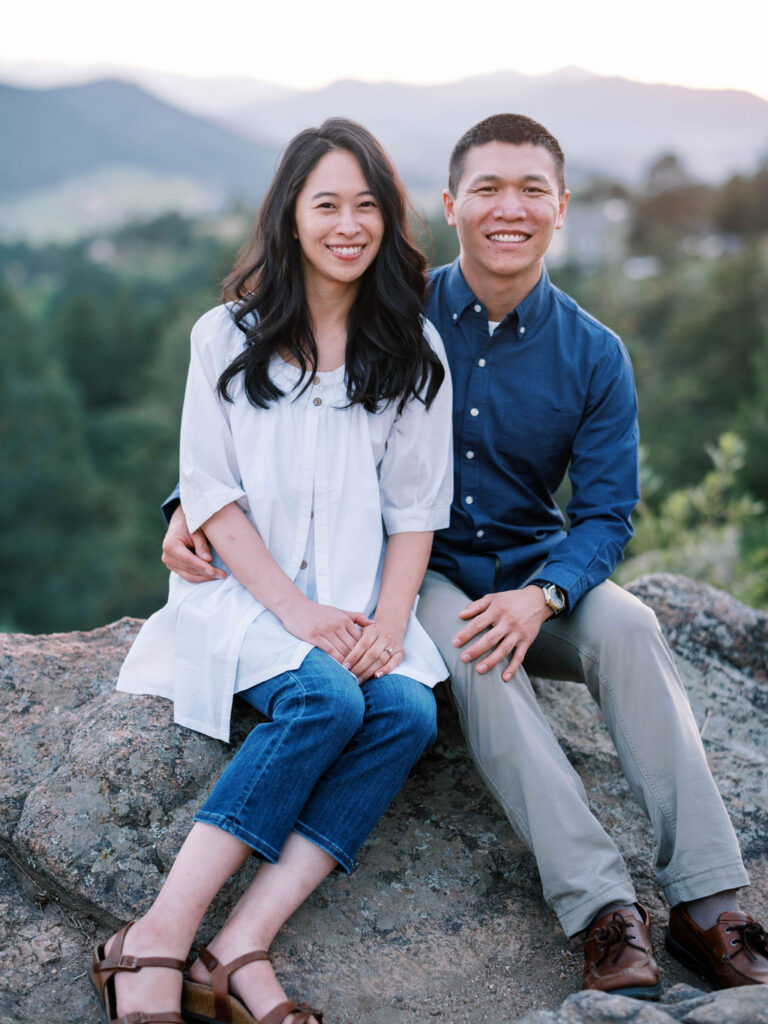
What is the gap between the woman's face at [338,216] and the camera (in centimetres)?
255

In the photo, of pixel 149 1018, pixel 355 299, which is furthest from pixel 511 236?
pixel 149 1018

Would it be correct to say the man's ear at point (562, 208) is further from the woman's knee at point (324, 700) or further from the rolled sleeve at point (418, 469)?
the woman's knee at point (324, 700)

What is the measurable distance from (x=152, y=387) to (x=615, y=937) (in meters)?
33.2

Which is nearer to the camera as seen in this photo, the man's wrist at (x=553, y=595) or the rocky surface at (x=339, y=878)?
the rocky surface at (x=339, y=878)

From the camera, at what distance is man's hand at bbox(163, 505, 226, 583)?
2592 millimetres

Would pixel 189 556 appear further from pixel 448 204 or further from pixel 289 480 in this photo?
pixel 448 204

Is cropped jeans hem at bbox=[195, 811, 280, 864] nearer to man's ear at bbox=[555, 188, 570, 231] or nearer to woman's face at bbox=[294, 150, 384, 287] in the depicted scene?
woman's face at bbox=[294, 150, 384, 287]

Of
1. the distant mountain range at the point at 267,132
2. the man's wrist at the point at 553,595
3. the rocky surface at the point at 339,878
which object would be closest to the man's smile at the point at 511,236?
the man's wrist at the point at 553,595

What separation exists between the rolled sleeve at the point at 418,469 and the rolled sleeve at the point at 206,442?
422mm

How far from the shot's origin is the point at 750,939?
2.13 metres

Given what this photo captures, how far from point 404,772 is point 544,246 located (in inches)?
63.4

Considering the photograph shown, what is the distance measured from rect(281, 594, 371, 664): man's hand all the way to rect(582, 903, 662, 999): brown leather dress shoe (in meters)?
0.85

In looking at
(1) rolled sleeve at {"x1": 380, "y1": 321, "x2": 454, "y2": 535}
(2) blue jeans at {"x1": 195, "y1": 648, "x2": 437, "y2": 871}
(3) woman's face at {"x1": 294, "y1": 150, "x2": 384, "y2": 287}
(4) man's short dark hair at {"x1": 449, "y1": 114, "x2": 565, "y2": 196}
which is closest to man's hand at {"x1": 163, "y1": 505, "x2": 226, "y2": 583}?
(2) blue jeans at {"x1": 195, "y1": 648, "x2": 437, "y2": 871}

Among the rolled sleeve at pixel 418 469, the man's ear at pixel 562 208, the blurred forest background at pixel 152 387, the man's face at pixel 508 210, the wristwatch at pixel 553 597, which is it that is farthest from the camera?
the blurred forest background at pixel 152 387
